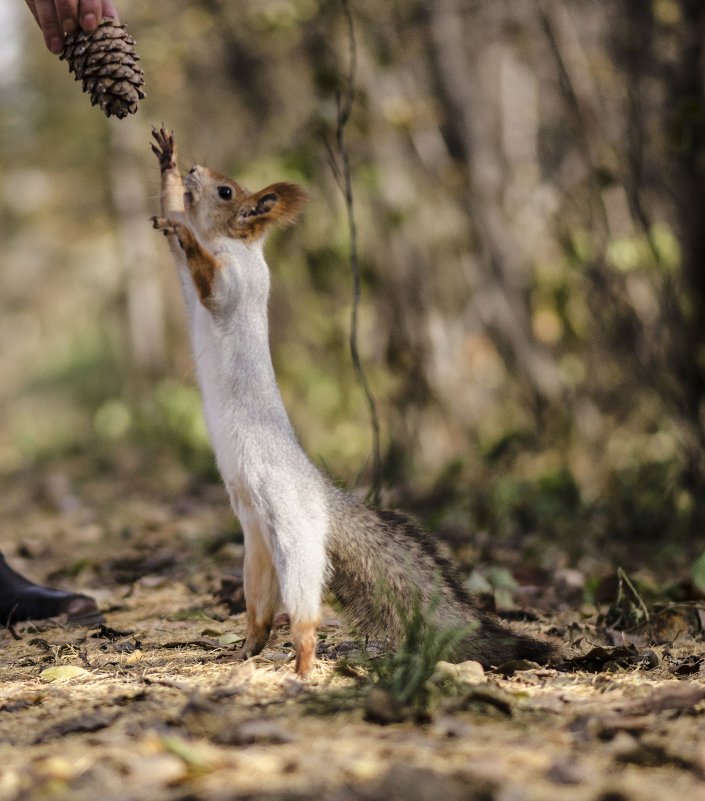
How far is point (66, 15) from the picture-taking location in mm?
3443

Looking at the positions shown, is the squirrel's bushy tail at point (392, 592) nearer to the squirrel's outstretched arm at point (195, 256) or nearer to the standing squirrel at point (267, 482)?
the standing squirrel at point (267, 482)

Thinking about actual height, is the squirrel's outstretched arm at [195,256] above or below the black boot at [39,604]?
above

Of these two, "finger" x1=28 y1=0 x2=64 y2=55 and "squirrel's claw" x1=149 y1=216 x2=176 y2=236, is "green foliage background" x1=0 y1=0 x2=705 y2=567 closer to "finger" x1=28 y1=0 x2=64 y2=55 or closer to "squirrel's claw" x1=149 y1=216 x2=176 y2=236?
"finger" x1=28 y1=0 x2=64 y2=55

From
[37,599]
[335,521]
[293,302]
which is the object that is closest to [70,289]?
[293,302]

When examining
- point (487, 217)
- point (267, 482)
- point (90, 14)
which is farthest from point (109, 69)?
point (487, 217)

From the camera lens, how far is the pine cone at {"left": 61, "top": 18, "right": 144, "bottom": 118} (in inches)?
128

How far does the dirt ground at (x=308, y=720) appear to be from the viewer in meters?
2.07

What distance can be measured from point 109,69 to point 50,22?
57 centimetres

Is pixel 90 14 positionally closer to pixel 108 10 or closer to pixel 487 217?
pixel 108 10

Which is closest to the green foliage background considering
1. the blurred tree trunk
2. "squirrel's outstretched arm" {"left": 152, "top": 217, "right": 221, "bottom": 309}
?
the blurred tree trunk

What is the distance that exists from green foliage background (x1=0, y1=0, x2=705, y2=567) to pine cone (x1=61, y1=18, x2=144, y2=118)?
1736 mm

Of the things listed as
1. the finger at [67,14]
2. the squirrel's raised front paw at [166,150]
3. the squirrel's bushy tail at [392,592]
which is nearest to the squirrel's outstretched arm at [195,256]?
the squirrel's raised front paw at [166,150]

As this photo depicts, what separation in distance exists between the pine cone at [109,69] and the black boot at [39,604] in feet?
6.64

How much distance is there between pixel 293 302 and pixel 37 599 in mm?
4120
